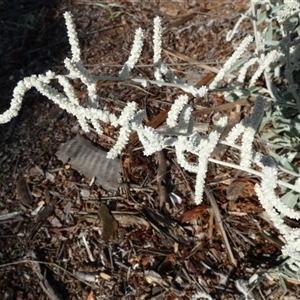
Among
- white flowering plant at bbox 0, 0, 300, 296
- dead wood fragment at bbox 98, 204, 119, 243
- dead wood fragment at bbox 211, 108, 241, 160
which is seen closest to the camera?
white flowering plant at bbox 0, 0, 300, 296

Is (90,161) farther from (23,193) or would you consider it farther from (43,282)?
(43,282)

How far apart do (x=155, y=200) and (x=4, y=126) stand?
2.77 feet

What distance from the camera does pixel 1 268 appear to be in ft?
6.32

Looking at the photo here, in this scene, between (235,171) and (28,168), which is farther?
(28,168)

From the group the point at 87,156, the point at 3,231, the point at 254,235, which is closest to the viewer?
the point at 254,235

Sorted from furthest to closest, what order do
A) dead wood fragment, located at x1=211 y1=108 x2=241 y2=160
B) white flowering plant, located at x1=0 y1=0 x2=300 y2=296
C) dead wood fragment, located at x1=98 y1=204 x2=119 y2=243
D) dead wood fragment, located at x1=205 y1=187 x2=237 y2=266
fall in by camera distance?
dead wood fragment, located at x1=211 y1=108 x2=241 y2=160 < dead wood fragment, located at x1=98 y1=204 x2=119 y2=243 < dead wood fragment, located at x1=205 y1=187 x2=237 y2=266 < white flowering plant, located at x1=0 y1=0 x2=300 y2=296

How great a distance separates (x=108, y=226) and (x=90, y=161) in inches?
13.0

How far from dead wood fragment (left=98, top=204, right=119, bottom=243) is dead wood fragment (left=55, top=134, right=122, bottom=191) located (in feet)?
0.44

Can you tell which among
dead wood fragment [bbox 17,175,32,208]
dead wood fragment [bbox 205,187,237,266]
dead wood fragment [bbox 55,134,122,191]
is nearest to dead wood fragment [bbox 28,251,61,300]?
dead wood fragment [bbox 17,175,32,208]

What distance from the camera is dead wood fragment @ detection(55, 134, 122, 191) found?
209cm

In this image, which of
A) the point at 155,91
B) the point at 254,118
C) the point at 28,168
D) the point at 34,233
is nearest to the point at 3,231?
the point at 34,233

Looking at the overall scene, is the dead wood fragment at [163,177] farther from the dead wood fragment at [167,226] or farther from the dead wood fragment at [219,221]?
the dead wood fragment at [219,221]

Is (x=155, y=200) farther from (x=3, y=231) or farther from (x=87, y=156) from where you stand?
(x=3, y=231)

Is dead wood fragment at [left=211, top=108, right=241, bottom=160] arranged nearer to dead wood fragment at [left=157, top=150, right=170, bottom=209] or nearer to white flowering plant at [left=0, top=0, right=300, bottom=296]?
dead wood fragment at [left=157, top=150, right=170, bottom=209]
